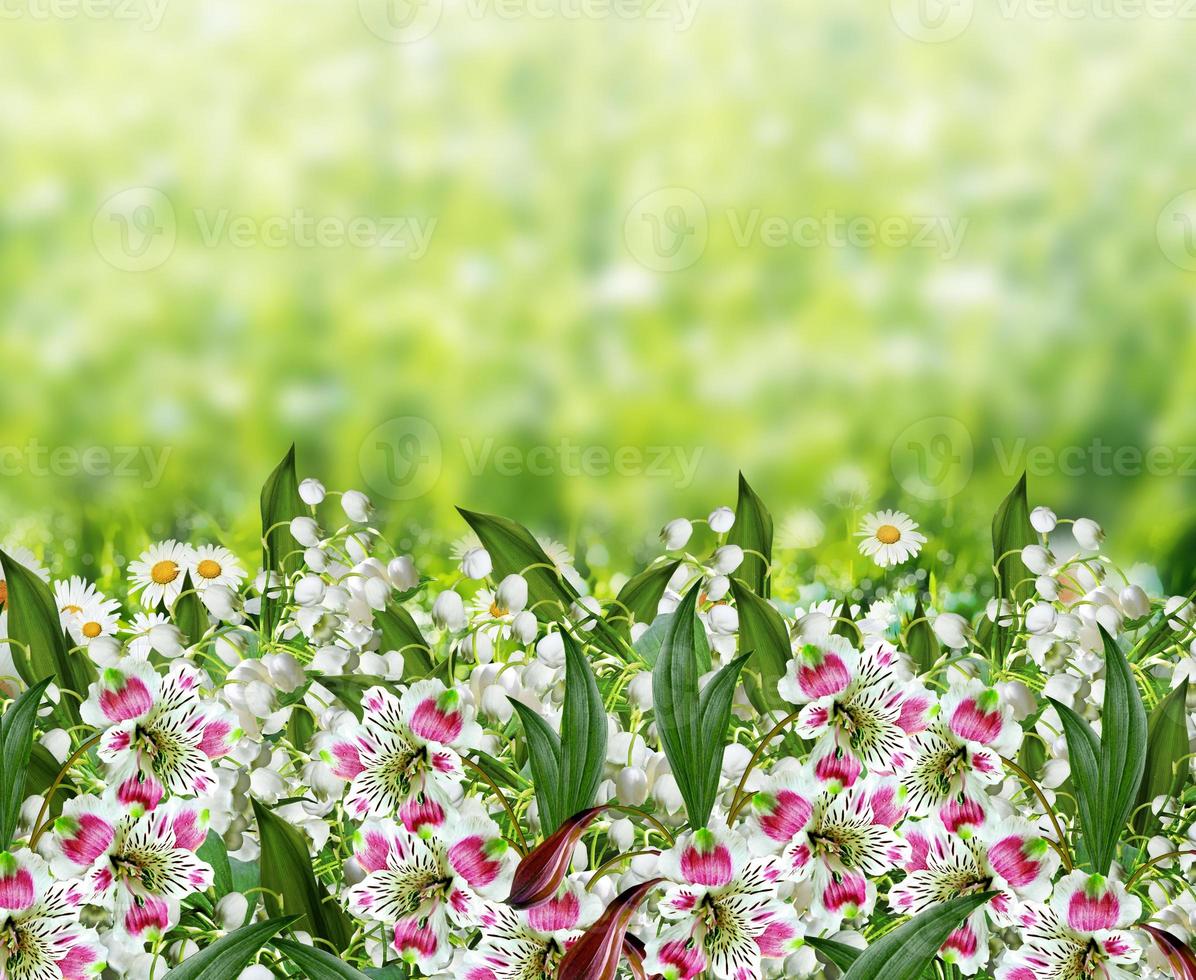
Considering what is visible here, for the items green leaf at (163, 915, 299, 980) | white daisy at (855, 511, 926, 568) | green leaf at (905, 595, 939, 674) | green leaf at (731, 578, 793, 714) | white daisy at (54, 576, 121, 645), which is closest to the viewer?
green leaf at (163, 915, 299, 980)

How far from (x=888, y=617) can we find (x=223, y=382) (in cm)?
81

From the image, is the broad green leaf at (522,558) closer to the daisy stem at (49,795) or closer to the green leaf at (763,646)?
the green leaf at (763,646)

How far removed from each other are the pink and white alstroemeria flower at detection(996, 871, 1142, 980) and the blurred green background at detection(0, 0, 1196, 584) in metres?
0.60

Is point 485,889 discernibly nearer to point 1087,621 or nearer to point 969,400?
point 1087,621

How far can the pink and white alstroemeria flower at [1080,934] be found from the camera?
875 millimetres

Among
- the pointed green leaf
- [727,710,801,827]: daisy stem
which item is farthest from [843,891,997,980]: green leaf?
the pointed green leaf

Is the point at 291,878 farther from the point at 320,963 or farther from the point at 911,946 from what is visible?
the point at 911,946

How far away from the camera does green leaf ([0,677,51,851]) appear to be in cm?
89

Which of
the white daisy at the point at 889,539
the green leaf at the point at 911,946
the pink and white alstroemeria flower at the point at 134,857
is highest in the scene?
the pink and white alstroemeria flower at the point at 134,857

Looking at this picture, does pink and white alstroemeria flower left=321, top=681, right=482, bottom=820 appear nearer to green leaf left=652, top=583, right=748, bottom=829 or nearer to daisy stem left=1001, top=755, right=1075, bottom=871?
green leaf left=652, top=583, right=748, bottom=829

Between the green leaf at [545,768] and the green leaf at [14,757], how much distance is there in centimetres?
36

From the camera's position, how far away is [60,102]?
148 cm

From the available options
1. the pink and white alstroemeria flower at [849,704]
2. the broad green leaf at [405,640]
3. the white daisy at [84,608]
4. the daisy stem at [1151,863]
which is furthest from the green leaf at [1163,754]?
the white daisy at [84,608]

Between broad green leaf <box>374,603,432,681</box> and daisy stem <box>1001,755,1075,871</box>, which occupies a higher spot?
broad green leaf <box>374,603,432,681</box>
